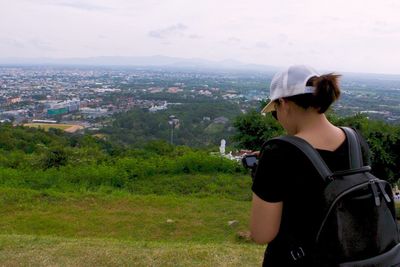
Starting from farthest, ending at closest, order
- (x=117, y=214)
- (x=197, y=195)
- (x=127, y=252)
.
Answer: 1. (x=197, y=195)
2. (x=117, y=214)
3. (x=127, y=252)

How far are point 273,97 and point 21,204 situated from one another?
711cm

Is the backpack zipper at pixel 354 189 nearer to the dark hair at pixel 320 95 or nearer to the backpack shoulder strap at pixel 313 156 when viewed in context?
the backpack shoulder strap at pixel 313 156

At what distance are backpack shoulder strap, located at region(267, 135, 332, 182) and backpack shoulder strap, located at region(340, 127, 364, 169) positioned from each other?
4.5 inches

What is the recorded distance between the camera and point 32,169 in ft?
34.9

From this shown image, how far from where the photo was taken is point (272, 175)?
4.85 ft

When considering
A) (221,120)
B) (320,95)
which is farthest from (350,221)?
(221,120)

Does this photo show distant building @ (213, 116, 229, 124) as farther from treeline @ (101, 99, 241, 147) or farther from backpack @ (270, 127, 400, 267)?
backpack @ (270, 127, 400, 267)

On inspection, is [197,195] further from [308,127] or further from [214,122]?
[214,122]

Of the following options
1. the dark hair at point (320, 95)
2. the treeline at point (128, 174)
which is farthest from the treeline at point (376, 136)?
the dark hair at point (320, 95)

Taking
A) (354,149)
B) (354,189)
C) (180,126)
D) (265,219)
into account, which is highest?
(354,149)

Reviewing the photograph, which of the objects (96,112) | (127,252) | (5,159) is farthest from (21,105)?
(127,252)

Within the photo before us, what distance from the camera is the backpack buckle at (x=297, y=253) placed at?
4.94ft

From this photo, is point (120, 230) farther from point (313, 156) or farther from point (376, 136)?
point (313, 156)

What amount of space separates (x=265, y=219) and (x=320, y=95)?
438 mm
